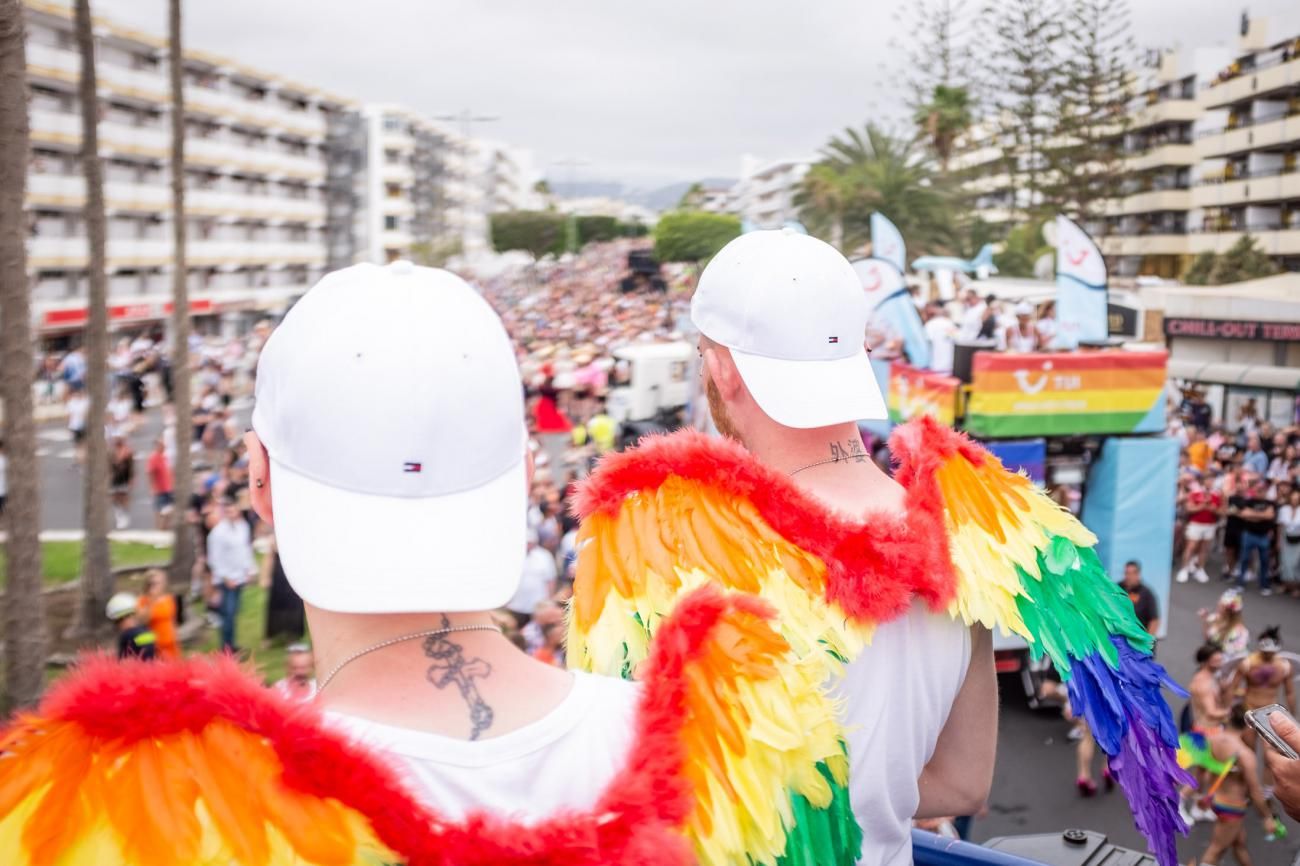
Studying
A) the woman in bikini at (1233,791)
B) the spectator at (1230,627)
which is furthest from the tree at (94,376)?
the spectator at (1230,627)

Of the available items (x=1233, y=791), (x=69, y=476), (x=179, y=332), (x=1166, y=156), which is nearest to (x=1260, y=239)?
(x=1166, y=156)

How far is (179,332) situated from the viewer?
447 inches

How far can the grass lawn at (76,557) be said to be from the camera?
41.3 ft

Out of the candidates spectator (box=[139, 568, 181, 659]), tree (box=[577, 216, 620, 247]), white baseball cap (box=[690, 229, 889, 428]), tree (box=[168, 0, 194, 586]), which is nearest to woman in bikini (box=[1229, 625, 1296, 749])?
white baseball cap (box=[690, 229, 889, 428])

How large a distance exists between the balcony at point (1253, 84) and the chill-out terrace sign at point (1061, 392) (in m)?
37.4

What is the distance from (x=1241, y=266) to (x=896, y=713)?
42.3 meters

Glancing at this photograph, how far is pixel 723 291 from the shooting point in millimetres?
1957

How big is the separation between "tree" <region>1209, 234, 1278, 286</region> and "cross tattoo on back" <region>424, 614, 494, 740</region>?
4190 centimetres

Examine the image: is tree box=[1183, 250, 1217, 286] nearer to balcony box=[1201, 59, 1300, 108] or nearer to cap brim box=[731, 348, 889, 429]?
balcony box=[1201, 59, 1300, 108]

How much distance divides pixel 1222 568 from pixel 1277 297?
42.5 feet

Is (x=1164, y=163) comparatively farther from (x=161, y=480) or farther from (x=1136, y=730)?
(x=1136, y=730)

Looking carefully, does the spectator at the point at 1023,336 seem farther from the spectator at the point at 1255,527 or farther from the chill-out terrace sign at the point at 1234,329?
the chill-out terrace sign at the point at 1234,329

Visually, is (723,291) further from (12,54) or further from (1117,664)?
(12,54)

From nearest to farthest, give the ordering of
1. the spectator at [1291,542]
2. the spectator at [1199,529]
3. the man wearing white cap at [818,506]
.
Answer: the man wearing white cap at [818,506] → the spectator at [1291,542] → the spectator at [1199,529]
